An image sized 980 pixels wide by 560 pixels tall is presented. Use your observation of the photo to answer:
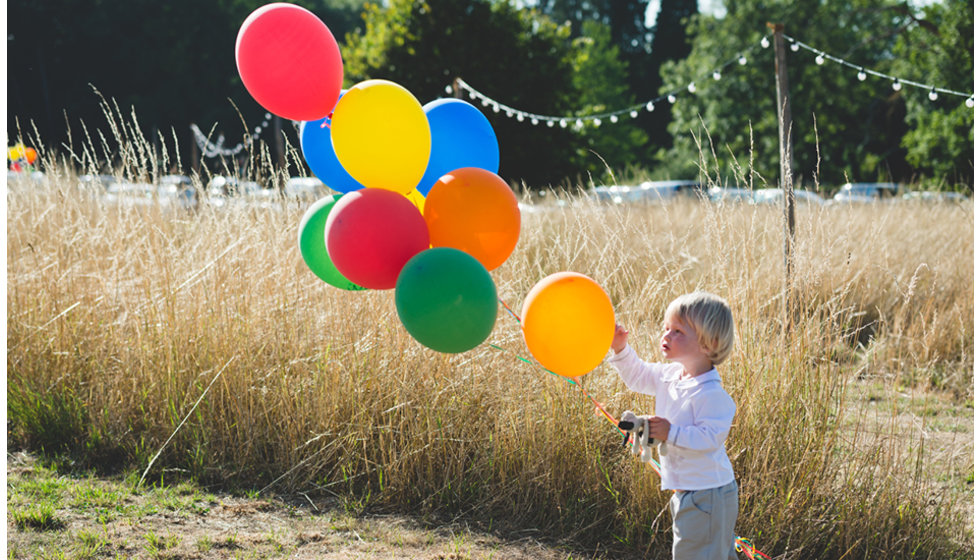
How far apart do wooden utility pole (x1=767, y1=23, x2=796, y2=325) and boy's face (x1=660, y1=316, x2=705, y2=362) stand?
1.00 metres

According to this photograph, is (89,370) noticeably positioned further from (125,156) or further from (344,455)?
(344,455)

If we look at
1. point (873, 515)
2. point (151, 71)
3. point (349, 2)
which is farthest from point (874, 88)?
point (349, 2)

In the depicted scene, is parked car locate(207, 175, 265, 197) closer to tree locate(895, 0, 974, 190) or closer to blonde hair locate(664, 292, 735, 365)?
blonde hair locate(664, 292, 735, 365)

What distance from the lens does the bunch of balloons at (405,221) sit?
6.07 feet

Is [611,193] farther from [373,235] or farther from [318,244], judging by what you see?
[373,235]

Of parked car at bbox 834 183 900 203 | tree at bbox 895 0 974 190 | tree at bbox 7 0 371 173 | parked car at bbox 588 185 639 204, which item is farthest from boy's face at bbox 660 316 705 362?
tree at bbox 7 0 371 173

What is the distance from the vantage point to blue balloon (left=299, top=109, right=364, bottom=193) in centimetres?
226

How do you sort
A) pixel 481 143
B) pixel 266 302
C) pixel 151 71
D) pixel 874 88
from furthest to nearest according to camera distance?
1. pixel 151 71
2. pixel 874 88
3. pixel 266 302
4. pixel 481 143

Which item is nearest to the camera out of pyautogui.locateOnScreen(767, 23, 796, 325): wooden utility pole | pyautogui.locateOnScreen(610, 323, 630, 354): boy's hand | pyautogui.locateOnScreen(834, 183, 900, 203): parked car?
pyautogui.locateOnScreen(610, 323, 630, 354): boy's hand

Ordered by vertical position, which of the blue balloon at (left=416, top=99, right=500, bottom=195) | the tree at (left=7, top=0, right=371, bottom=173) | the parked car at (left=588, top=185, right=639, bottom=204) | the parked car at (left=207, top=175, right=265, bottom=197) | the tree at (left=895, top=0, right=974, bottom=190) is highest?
the tree at (left=7, top=0, right=371, bottom=173)

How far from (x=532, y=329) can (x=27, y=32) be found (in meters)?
31.3

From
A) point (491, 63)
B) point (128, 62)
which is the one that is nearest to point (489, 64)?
point (491, 63)

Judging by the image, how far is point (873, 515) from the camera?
103 inches

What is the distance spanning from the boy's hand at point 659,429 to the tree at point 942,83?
14.7 meters
